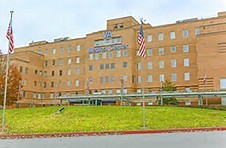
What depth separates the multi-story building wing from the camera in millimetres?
54750

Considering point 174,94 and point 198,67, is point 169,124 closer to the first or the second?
point 174,94

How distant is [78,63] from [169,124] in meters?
52.7

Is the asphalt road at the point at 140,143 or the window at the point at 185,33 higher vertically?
the window at the point at 185,33

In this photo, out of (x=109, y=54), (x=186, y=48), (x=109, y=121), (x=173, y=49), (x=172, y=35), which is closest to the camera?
(x=109, y=121)

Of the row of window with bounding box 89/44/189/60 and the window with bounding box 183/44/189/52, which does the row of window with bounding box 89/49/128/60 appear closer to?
the row of window with bounding box 89/44/189/60

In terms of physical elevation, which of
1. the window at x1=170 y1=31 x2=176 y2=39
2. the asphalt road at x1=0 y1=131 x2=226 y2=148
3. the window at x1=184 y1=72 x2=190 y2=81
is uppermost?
the window at x1=170 y1=31 x2=176 y2=39

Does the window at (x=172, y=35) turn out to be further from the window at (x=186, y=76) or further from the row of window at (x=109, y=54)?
the row of window at (x=109, y=54)

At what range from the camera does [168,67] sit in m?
62.5

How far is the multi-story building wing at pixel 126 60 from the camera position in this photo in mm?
54750

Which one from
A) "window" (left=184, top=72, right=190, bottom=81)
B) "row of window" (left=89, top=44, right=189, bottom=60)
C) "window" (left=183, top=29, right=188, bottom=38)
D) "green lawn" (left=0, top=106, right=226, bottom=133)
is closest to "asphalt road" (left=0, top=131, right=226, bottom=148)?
"green lawn" (left=0, top=106, right=226, bottom=133)

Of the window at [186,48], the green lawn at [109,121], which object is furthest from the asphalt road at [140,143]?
the window at [186,48]

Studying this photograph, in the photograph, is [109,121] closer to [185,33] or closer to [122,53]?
[185,33]

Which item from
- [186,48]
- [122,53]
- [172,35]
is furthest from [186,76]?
[122,53]

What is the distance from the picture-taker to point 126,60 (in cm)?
6550
